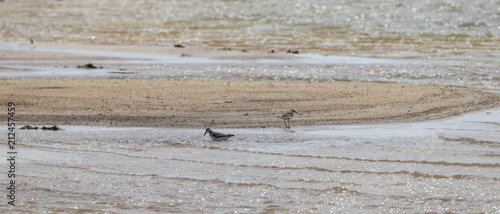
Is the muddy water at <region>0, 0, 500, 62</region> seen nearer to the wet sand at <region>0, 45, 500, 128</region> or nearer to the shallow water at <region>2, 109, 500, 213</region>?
the wet sand at <region>0, 45, 500, 128</region>

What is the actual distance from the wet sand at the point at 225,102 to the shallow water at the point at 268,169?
733 mm

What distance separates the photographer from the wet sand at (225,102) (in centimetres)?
1409

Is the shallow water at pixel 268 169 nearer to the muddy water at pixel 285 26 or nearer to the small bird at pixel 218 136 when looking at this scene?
the small bird at pixel 218 136

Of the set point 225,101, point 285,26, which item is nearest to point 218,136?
point 225,101

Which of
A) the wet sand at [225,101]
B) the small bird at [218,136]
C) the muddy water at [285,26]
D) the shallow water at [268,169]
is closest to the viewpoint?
the shallow water at [268,169]

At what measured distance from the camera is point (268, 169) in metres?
10.7

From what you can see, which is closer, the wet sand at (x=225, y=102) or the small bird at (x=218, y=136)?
the small bird at (x=218, y=136)

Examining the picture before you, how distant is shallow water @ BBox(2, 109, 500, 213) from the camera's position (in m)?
9.23

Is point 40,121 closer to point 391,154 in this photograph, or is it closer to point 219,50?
point 391,154

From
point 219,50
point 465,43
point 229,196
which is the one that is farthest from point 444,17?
point 229,196

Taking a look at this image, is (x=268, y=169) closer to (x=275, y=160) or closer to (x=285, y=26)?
(x=275, y=160)

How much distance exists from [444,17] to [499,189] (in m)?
35.6

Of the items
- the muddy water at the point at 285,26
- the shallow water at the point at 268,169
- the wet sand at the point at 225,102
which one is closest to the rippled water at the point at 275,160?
the shallow water at the point at 268,169

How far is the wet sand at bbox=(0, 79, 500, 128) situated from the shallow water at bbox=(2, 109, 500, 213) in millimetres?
733
